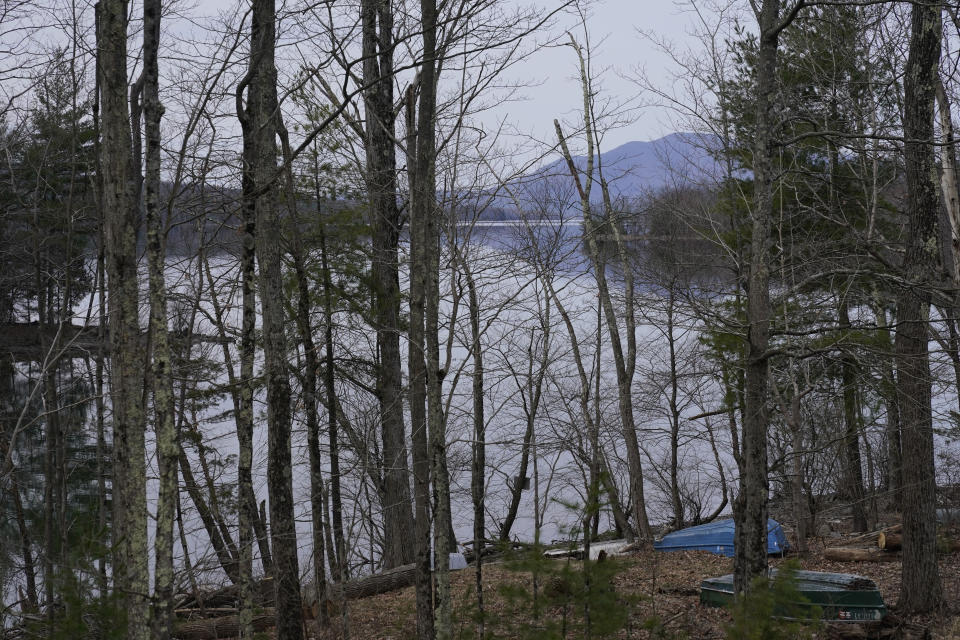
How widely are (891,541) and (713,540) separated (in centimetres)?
273

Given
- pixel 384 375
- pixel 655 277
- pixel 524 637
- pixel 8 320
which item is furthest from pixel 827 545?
pixel 8 320

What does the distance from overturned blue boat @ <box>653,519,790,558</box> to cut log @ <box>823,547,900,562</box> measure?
0.75 meters

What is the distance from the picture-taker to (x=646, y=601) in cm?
877

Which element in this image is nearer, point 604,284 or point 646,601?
point 646,601

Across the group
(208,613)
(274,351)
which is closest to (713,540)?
(208,613)

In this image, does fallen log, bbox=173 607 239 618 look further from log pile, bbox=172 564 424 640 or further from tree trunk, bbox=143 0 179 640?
tree trunk, bbox=143 0 179 640

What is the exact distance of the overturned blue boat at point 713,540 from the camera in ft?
39.0

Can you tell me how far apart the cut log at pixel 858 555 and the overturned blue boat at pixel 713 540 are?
750 mm

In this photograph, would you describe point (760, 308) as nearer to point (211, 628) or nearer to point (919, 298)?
point (919, 298)

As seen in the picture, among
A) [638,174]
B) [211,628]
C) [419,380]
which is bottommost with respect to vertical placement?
[211,628]

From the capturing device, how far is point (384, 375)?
38.2 feet

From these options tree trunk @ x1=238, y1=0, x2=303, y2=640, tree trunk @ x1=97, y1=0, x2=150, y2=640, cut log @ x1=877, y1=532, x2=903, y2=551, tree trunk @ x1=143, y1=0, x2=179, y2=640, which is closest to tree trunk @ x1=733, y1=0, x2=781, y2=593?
tree trunk @ x1=238, y1=0, x2=303, y2=640

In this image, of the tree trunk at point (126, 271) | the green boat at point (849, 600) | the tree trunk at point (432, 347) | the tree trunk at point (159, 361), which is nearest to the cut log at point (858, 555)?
the green boat at point (849, 600)

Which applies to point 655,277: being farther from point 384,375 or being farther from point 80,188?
point 80,188
